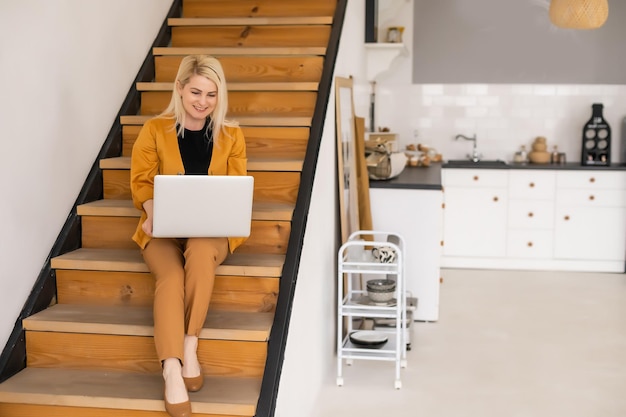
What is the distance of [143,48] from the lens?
434 centimetres

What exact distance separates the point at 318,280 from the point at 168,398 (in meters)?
1.23

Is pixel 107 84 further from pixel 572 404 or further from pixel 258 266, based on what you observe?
pixel 572 404

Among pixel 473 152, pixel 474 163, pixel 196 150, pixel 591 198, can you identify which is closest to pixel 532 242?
pixel 591 198

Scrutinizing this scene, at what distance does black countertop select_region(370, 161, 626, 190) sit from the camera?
4934 mm

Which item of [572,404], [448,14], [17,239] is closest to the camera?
[17,239]

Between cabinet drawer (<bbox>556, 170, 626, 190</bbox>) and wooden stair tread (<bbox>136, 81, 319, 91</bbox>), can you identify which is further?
cabinet drawer (<bbox>556, 170, 626, 190</bbox>)

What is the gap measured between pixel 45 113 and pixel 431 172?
326 centimetres

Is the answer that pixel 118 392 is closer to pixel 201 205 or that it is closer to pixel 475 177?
pixel 201 205

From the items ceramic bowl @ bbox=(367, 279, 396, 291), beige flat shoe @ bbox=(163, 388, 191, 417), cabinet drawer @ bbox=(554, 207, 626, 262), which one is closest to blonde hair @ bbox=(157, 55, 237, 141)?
beige flat shoe @ bbox=(163, 388, 191, 417)

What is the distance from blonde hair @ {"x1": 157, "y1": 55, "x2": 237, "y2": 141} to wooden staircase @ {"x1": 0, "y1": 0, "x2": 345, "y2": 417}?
0.48m

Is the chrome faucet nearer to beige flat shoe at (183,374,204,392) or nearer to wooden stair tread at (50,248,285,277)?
wooden stair tread at (50,248,285,277)

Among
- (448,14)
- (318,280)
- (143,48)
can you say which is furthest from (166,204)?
(448,14)

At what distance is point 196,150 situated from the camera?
311cm

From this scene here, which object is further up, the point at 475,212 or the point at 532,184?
the point at 532,184
